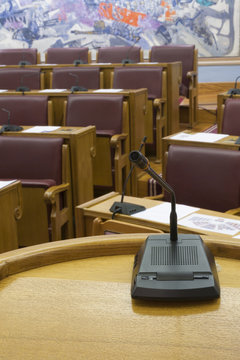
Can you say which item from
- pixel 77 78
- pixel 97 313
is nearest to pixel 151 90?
pixel 77 78

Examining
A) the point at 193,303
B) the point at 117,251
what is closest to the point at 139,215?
the point at 117,251

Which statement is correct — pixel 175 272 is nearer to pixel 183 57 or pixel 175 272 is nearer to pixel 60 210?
pixel 60 210

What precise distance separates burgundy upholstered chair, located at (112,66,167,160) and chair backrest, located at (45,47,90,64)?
2.27ft

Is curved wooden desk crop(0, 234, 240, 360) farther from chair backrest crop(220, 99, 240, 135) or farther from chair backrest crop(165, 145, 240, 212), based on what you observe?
chair backrest crop(220, 99, 240, 135)

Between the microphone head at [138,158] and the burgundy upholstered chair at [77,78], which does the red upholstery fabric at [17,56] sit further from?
the microphone head at [138,158]

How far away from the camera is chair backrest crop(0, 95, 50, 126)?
186 cm

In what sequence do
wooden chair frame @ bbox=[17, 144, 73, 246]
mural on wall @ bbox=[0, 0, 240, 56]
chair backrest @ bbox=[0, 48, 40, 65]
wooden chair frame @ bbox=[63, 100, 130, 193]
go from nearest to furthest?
wooden chair frame @ bbox=[17, 144, 73, 246] < wooden chair frame @ bbox=[63, 100, 130, 193] < chair backrest @ bbox=[0, 48, 40, 65] < mural on wall @ bbox=[0, 0, 240, 56]

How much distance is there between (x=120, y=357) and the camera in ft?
1.12

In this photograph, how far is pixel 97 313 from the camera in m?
0.39

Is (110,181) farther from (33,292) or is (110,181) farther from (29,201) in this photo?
(33,292)


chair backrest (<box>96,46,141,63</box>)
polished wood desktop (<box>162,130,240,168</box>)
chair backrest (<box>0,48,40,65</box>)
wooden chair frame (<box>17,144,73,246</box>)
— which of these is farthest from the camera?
chair backrest (<box>0,48,40,65</box>)

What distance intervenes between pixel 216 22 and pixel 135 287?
10.3 feet

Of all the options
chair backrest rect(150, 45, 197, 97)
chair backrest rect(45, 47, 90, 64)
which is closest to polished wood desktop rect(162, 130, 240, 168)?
chair backrest rect(150, 45, 197, 97)

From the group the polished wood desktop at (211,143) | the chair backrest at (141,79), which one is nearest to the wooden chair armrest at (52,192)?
the polished wood desktop at (211,143)
